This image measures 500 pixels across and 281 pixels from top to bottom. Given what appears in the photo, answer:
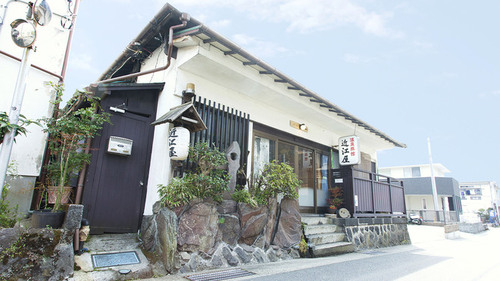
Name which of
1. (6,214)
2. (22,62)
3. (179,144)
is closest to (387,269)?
(179,144)

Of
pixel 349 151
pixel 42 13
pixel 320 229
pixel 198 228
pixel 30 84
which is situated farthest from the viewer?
pixel 349 151

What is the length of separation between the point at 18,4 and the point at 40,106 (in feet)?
6.72

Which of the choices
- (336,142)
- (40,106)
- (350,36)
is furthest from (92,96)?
(350,36)

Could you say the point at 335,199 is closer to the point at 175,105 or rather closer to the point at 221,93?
the point at 221,93

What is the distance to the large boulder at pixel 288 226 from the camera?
19.5ft

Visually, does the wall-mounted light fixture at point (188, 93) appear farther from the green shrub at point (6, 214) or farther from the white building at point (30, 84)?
the green shrub at point (6, 214)

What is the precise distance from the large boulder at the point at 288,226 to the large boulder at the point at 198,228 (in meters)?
1.75

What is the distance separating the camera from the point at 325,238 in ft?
22.0

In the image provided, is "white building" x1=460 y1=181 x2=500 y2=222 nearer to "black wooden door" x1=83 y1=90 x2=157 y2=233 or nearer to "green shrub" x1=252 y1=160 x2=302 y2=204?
"green shrub" x1=252 y1=160 x2=302 y2=204

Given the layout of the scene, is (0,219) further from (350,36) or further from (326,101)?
(350,36)

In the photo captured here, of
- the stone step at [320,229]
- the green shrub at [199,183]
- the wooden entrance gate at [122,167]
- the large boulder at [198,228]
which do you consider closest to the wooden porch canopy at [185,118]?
the green shrub at [199,183]

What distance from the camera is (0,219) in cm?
380

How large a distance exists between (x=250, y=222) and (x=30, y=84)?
509 centimetres

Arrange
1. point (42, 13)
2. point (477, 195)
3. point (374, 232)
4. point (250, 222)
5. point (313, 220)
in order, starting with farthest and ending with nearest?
1. point (477, 195)
2. point (374, 232)
3. point (313, 220)
4. point (250, 222)
5. point (42, 13)
